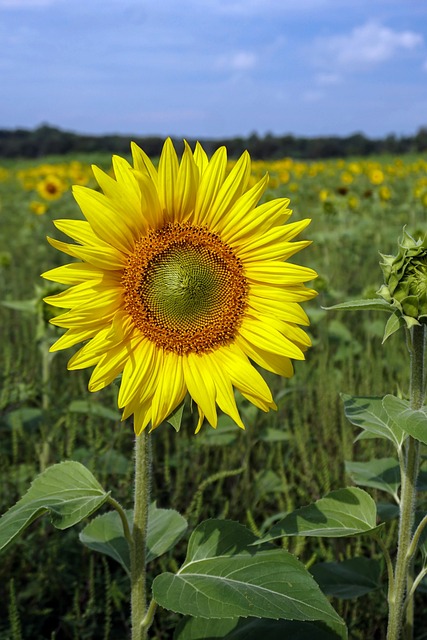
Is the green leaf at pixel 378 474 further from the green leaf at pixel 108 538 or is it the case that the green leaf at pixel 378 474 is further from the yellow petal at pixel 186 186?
the yellow petal at pixel 186 186

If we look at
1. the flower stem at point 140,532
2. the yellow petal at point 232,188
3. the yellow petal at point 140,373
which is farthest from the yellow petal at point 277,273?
the flower stem at point 140,532

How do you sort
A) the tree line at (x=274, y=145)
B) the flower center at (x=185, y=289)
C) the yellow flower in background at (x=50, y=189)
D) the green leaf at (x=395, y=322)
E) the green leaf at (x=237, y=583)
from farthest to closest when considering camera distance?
1. the tree line at (x=274, y=145)
2. the yellow flower in background at (x=50, y=189)
3. the flower center at (x=185, y=289)
4. the green leaf at (x=395, y=322)
5. the green leaf at (x=237, y=583)

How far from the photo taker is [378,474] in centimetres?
154

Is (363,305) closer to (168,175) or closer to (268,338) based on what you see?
(268,338)

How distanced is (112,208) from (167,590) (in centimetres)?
64

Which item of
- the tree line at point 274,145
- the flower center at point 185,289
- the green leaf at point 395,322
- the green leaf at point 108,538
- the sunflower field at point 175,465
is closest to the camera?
the green leaf at point 395,322

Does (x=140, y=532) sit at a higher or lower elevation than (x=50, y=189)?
lower

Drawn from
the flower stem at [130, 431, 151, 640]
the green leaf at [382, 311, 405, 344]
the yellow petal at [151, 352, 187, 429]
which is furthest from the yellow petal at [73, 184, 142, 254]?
the green leaf at [382, 311, 405, 344]

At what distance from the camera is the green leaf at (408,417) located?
3.57 feet

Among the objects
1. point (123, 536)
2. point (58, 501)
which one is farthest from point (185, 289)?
point (123, 536)

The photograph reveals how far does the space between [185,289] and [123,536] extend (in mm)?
523

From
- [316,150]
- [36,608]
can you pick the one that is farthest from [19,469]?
[316,150]

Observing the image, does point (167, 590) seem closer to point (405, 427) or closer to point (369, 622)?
point (405, 427)

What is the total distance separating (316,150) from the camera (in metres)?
20.3
